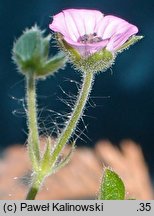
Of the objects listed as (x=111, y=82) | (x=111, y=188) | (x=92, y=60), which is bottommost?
(x=111, y=188)

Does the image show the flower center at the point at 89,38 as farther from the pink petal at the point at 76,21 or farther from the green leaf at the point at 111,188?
the green leaf at the point at 111,188

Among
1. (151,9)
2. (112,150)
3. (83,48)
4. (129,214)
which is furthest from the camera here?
(151,9)

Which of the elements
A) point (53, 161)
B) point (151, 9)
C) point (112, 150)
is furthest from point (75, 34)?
point (151, 9)

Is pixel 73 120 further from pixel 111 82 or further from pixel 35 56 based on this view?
pixel 111 82

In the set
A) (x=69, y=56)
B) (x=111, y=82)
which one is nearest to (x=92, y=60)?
(x=69, y=56)

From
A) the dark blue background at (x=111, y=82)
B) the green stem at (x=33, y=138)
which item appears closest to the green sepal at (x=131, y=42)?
the green stem at (x=33, y=138)

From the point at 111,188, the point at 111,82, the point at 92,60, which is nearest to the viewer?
the point at 111,188

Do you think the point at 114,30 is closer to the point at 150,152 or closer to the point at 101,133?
the point at 101,133
